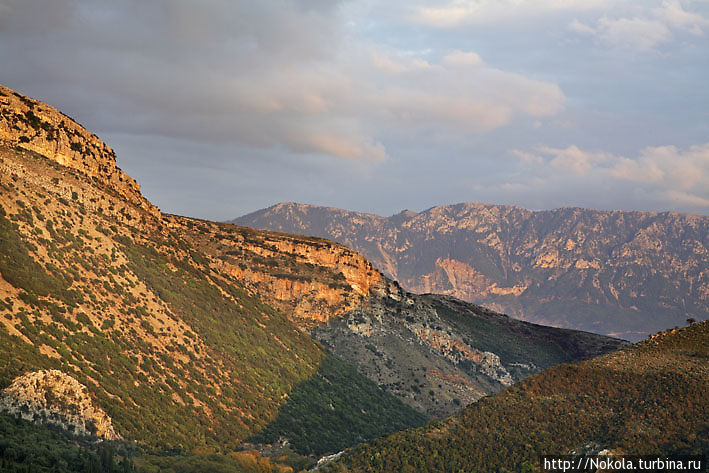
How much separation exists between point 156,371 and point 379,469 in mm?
33287

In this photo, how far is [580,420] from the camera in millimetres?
60656

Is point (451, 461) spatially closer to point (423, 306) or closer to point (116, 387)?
point (116, 387)

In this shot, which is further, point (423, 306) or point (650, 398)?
point (423, 306)

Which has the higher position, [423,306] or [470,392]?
[423,306]

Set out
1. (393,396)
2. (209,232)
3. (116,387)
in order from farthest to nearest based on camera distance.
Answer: (209,232), (393,396), (116,387)

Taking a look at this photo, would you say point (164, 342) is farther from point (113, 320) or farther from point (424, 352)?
point (424, 352)

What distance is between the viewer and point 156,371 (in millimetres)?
75000

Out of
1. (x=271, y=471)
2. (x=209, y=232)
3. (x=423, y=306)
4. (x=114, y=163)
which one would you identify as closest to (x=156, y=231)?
(x=114, y=163)

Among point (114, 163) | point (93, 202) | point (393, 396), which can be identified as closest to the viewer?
point (93, 202)

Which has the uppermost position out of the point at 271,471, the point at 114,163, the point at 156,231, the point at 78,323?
the point at 114,163

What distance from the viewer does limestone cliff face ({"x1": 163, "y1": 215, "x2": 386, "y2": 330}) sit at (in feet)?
460

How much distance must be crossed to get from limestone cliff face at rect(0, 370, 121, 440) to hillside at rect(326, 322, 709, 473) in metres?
24.8

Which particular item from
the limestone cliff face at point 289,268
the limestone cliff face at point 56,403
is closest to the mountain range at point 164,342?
the limestone cliff face at point 56,403

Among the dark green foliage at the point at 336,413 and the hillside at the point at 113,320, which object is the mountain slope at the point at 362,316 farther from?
the hillside at the point at 113,320
